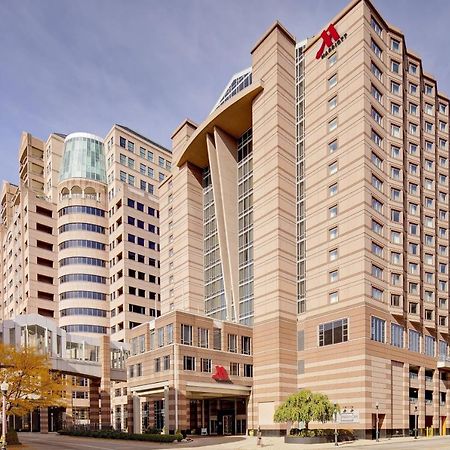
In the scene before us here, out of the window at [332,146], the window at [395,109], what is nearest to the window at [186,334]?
the window at [332,146]

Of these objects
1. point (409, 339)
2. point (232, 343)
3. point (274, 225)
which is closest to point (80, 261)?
point (232, 343)

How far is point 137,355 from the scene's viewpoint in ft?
266

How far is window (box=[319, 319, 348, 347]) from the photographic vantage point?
224 feet

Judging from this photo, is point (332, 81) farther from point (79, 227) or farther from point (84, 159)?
point (84, 159)

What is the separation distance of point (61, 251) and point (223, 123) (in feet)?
200

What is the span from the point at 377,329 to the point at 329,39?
41.2m

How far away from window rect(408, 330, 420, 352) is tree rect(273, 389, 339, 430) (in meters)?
21.1

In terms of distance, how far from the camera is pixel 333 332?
229ft

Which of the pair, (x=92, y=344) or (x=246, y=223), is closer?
(x=246, y=223)

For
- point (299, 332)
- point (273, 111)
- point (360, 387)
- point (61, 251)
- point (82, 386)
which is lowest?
point (82, 386)

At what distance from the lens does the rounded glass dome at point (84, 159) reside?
133375 millimetres

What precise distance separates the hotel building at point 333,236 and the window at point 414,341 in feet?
0.94

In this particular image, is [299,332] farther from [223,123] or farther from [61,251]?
[61,251]

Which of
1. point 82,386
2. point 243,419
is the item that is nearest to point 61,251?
point 82,386
